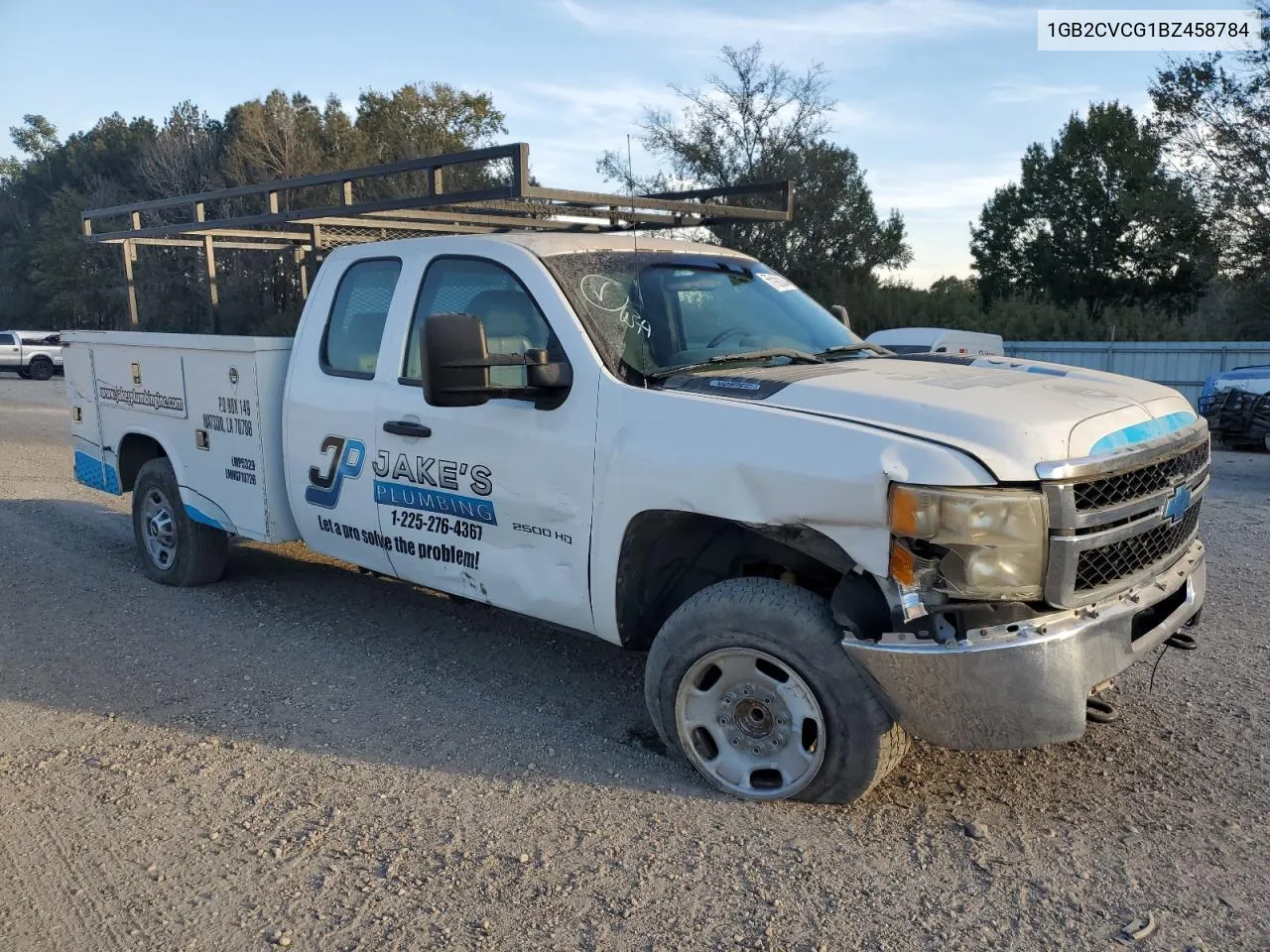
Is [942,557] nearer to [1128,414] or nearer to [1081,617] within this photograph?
[1081,617]

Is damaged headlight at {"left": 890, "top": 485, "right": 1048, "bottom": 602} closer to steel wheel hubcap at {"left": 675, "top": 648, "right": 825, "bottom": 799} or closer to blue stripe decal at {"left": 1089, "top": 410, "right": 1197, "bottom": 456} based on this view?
blue stripe decal at {"left": 1089, "top": 410, "right": 1197, "bottom": 456}

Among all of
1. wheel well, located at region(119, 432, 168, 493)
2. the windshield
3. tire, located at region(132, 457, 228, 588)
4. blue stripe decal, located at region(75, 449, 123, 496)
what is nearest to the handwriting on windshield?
the windshield

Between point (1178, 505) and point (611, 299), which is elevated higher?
point (611, 299)

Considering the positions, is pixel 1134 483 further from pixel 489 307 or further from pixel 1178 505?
pixel 489 307

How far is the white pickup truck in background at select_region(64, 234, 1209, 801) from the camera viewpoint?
308cm

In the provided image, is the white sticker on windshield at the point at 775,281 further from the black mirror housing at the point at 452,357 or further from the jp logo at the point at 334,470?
the jp logo at the point at 334,470

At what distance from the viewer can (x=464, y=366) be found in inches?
147

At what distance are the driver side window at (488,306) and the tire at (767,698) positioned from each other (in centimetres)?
125

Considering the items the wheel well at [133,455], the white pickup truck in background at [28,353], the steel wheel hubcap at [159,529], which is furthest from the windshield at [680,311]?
the white pickup truck in background at [28,353]

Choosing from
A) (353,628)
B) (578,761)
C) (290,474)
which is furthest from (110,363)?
(578,761)

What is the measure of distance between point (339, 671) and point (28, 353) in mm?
33667

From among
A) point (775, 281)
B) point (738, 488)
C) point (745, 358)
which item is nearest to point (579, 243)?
point (745, 358)

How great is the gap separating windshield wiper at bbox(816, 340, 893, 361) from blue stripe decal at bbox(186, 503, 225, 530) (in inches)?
140

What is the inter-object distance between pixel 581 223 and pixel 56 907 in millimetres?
4736
